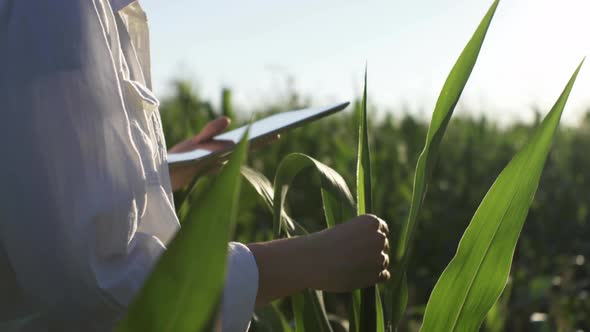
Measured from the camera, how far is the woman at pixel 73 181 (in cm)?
66

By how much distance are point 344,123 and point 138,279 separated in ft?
14.1

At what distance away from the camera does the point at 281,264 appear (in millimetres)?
757

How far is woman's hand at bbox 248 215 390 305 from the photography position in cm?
76

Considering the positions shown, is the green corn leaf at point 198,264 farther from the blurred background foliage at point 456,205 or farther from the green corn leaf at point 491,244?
the blurred background foliage at point 456,205

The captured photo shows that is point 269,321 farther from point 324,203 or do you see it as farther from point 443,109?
point 443,109

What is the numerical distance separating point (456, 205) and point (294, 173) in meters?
2.35

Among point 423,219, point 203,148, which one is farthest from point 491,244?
point 423,219

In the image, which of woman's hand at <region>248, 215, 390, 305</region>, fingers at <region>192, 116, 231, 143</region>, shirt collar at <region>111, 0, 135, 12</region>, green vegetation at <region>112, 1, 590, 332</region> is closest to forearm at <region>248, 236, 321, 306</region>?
woman's hand at <region>248, 215, 390, 305</region>

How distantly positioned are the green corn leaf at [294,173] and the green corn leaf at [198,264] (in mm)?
516

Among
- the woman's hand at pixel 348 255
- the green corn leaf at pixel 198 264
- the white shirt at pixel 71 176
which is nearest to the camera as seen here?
the green corn leaf at pixel 198 264

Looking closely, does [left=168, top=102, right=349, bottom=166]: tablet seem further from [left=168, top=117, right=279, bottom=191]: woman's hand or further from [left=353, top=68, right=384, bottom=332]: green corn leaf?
[left=353, top=68, right=384, bottom=332]: green corn leaf

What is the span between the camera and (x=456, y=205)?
328 cm

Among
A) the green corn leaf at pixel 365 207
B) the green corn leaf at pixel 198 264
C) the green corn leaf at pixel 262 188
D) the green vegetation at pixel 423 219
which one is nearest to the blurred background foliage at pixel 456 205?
the green vegetation at pixel 423 219

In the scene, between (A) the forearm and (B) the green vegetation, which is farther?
(A) the forearm
